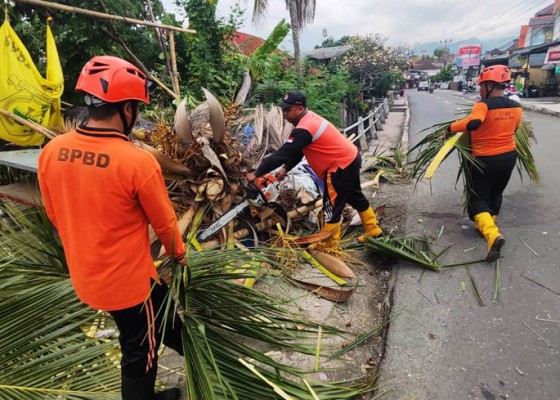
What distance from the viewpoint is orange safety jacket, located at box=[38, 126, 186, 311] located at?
156 cm

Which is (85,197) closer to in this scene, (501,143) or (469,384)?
(469,384)

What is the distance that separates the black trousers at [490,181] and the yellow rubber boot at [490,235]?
0.33 ft

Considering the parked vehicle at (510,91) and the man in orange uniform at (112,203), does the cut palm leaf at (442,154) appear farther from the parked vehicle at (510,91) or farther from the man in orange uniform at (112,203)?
the parked vehicle at (510,91)

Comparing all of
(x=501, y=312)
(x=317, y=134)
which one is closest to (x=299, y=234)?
(x=317, y=134)

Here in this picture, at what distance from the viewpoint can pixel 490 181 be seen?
4074 millimetres

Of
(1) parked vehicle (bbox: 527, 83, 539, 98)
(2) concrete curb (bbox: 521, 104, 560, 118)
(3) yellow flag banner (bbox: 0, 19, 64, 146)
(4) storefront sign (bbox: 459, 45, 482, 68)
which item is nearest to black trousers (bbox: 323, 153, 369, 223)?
(3) yellow flag banner (bbox: 0, 19, 64, 146)

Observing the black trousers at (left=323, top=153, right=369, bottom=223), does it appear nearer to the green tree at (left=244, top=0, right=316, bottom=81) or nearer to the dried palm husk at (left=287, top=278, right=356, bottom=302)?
the dried palm husk at (left=287, top=278, right=356, bottom=302)

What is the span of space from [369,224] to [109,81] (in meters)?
3.16

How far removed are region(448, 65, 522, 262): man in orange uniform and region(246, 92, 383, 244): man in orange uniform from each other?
140 cm

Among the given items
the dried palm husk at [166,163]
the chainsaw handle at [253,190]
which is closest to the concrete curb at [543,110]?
the chainsaw handle at [253,190]

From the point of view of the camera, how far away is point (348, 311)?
3072 millimetres

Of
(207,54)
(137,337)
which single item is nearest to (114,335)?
(137,337)

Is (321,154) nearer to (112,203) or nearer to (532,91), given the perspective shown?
(112,203)

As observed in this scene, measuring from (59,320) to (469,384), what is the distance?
2507 mm
